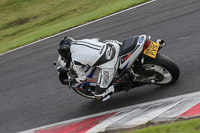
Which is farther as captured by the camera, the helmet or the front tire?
the front tire

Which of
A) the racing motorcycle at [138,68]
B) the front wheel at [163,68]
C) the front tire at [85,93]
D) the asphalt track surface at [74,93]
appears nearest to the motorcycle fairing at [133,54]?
the racing motorcycle at [138,68]

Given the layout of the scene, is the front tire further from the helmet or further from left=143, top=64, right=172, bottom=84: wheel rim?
left=143, top=64, right=172, bottom=84: wheel rim

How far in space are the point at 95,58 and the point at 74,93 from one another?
1.89 meters

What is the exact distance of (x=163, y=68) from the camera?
5.97 meters

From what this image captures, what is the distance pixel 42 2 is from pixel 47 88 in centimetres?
1209

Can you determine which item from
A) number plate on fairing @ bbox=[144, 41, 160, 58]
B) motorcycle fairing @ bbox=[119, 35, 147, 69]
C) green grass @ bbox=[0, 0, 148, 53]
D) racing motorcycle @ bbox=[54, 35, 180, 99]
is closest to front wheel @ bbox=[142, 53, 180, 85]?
racing motorcycle @ bbox=[54, 35, 180, 99]

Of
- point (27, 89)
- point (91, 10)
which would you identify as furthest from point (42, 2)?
point (27, 89)

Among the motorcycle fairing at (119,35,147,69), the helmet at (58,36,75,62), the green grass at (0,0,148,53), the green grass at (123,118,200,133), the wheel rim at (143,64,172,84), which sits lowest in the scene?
the green grass at (123,118,200,133)

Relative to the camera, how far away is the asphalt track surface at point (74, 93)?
668cm

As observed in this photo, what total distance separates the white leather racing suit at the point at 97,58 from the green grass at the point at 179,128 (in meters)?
1.50

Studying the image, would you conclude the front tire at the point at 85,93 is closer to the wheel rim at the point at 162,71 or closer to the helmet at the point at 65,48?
the helmet at the point at 65,48

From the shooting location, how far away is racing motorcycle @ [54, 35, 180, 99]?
589 centimetres

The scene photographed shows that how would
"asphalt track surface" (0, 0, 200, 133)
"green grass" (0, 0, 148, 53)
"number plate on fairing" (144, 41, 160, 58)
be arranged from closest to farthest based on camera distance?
"number plate on fairing" (144, 41, 160, 58), "asphalt track surface" (0, 0, 200, 133), "green grass" (0, 0, 148, 53)

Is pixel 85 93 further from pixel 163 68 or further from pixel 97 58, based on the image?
pixel 163 68
